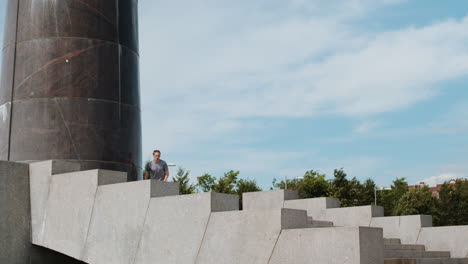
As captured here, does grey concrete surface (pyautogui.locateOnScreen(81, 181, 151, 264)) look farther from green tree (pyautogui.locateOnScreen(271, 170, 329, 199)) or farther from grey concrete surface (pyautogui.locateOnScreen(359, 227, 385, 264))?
green tree (pyautogui.locateOnScreen(271, 170, 329, 199))

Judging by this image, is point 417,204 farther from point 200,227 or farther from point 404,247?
point 200,227

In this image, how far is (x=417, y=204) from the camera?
4941 cm

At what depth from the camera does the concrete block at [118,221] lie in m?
11.2

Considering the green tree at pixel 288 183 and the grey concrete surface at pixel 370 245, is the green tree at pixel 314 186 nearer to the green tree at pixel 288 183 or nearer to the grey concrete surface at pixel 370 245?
the green tree at pixel 288 183

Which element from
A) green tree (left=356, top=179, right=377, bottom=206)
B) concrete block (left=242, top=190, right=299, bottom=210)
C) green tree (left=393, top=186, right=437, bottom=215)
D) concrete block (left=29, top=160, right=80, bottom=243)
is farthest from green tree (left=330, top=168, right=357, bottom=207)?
concrete block (left=29, top=160, right=80, bottom=243)

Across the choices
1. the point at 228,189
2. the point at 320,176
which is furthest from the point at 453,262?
the point at 320,176

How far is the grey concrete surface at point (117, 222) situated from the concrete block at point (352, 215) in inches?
233

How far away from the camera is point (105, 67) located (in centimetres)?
1498

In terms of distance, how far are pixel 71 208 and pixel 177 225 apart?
11.8 ft

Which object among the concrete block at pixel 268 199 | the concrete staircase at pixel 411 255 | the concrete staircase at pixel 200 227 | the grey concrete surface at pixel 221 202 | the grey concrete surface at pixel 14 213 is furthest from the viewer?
the concrete block at pixel 268 199

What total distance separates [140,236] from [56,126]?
4.76m

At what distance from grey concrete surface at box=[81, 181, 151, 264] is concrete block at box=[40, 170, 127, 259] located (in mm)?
242

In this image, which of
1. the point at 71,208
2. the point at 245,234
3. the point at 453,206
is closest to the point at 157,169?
the point at 71,208

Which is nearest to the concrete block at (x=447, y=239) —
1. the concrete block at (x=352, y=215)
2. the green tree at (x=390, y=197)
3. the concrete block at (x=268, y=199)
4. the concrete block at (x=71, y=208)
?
the concrete block at (x=352, y=215)
